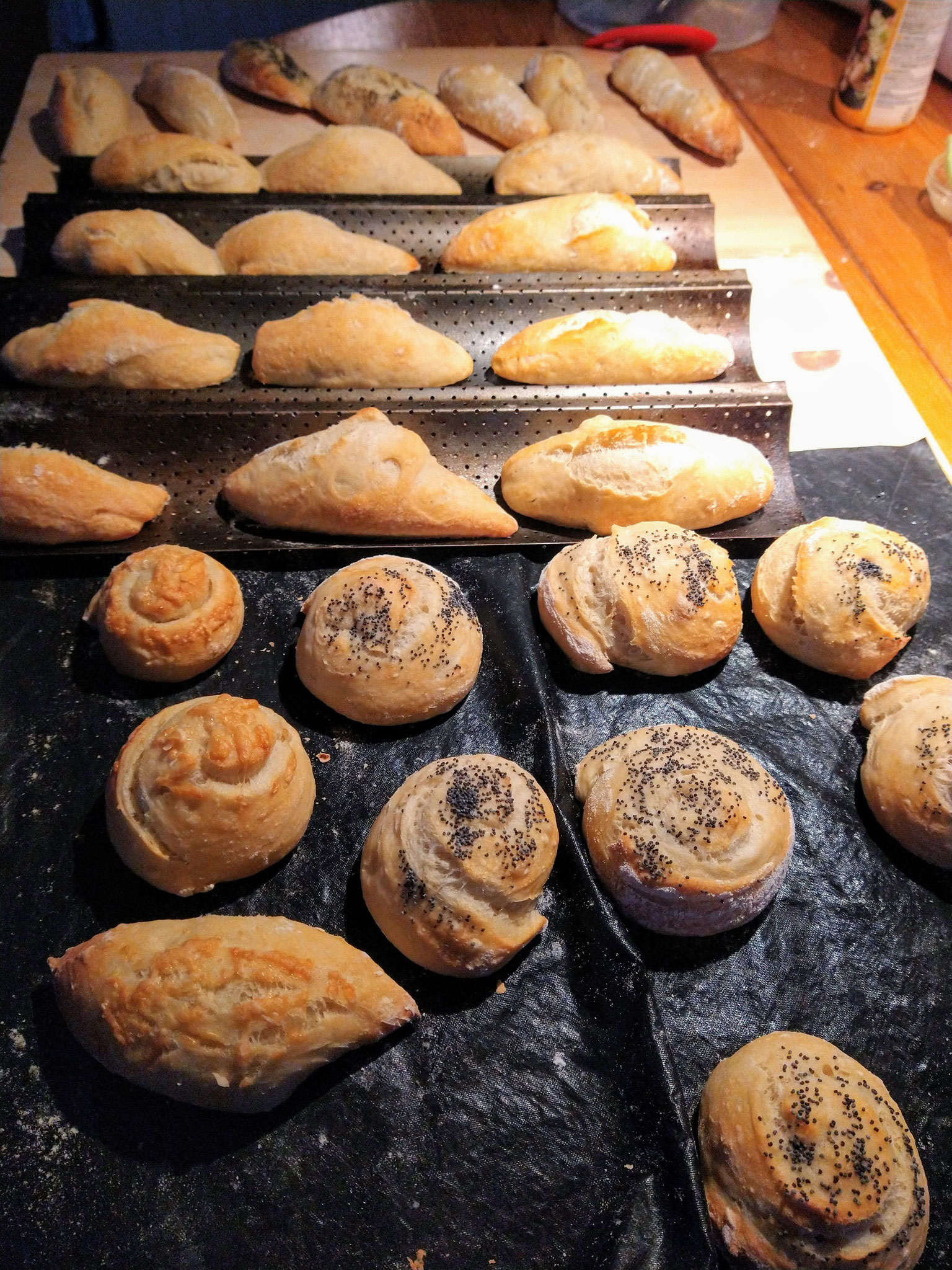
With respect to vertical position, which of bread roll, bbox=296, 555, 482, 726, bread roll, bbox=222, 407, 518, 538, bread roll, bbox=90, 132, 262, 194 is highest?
→ bread roll, bbox=90, 132, 262, 194

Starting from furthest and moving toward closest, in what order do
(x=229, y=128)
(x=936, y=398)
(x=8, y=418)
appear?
1. (x=229, y=128)
2. (x=936, y=398)
3. (x=8, y=418)

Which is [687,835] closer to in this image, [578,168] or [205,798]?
[205,798]

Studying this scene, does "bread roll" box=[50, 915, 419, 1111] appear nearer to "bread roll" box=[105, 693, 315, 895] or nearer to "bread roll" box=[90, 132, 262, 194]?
"bread roll" box=[105, 693, 315, 895]

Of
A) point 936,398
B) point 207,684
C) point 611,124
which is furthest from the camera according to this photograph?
point 611,124

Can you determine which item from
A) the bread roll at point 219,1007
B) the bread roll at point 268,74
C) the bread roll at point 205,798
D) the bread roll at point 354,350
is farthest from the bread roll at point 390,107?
the bread roll at point 219,1007

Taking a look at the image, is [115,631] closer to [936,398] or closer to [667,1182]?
[667,1182]

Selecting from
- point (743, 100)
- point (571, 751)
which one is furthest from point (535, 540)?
point (743, 100)

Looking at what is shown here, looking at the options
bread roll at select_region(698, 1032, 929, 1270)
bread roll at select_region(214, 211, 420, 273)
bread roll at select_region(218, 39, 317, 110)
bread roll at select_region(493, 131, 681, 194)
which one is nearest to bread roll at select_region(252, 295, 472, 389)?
bread roll at select_region(214, 211, 420, 273)
